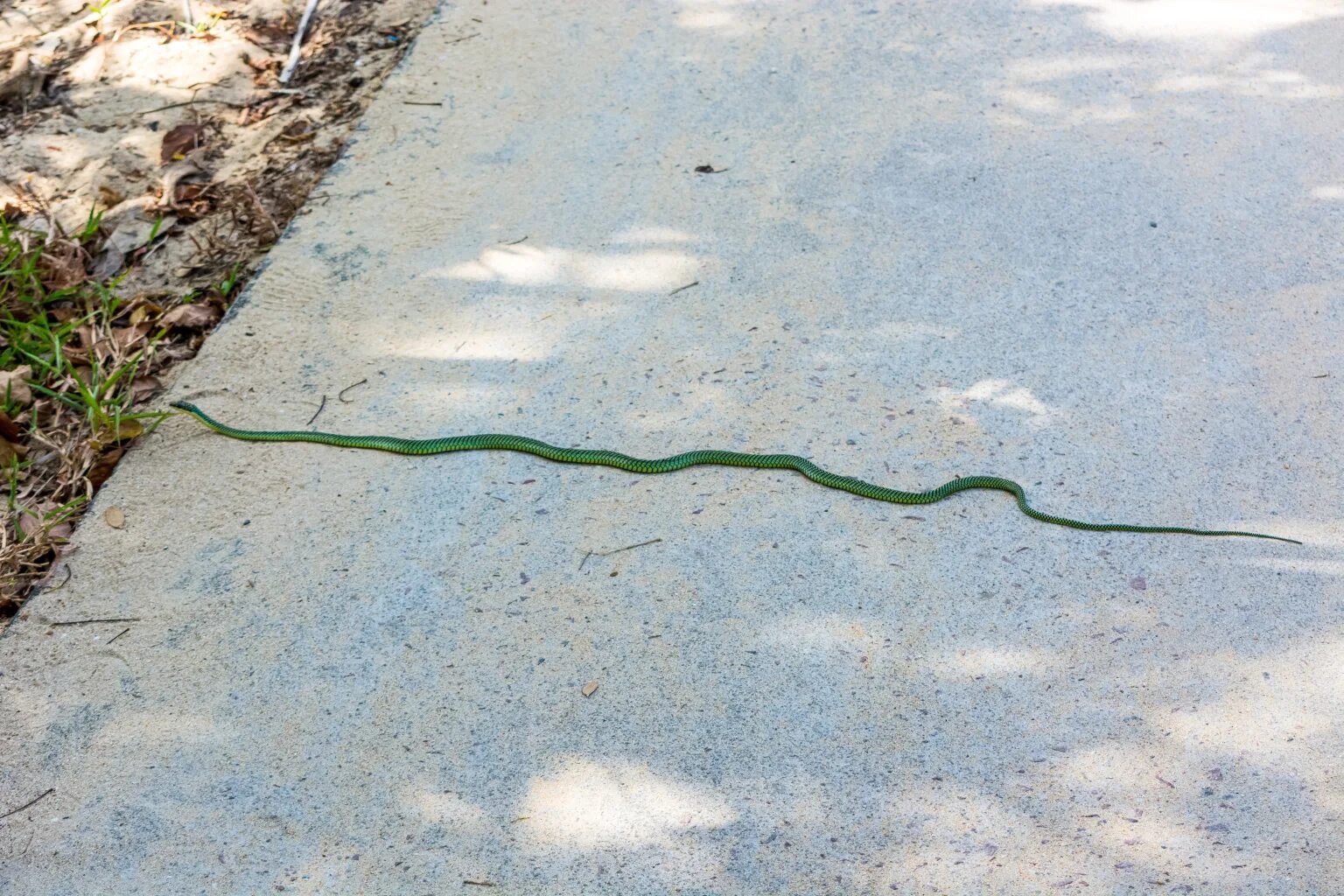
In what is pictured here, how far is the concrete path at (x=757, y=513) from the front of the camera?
3148 mm

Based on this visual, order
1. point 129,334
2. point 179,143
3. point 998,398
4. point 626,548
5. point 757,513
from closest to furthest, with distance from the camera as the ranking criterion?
point 626,548, point 757,513, point 998,398, point 129,334, point 179,143

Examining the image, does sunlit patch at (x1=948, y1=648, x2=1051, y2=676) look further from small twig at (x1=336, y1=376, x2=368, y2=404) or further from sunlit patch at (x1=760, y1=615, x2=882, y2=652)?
small twig at (x1=336, y1=376, x2=368, y2=404)

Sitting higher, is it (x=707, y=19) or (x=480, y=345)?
(x=707, y=19)

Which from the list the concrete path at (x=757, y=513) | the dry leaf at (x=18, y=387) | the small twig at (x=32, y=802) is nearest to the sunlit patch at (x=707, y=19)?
the concrete path at (x=757, y=513)

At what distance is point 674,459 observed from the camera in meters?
4.26

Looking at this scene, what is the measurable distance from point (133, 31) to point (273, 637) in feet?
14.5

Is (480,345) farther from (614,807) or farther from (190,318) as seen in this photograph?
(614,807)

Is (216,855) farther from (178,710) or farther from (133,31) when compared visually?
(133,31)

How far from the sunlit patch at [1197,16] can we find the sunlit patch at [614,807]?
477 centimetres

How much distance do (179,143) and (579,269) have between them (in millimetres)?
2292

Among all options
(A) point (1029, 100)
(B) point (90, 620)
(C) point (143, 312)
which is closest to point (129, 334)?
(C) point (143, 312)

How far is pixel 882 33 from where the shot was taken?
20.9 feet

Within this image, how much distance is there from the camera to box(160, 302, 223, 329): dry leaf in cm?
514

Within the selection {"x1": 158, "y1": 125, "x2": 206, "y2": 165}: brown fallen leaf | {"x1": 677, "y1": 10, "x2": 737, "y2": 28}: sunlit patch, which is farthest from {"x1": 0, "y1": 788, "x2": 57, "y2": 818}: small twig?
{"x1": 677, "y1": 10, "x2": 737, "y2": 28}: sunlit patch
